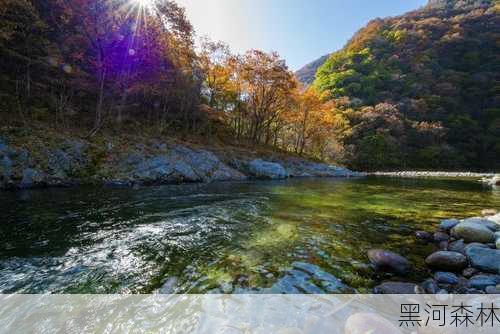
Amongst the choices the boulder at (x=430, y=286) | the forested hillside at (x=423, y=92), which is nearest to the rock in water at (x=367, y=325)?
the boulder at (x=430, y=286)

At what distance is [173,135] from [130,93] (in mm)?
5539

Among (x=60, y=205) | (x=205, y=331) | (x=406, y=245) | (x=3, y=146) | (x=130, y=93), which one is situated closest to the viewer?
(x=205, y=331)

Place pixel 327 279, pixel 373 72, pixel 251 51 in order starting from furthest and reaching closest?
pixel 373 72
pixel 251 51
pixel 327 279

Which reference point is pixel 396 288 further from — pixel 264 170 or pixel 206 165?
pixel 264 170

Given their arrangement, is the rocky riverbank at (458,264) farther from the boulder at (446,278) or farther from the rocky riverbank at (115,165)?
the rocky riverbank at (115,165)

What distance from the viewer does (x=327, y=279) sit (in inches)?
174

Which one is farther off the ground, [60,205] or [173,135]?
[173,135]

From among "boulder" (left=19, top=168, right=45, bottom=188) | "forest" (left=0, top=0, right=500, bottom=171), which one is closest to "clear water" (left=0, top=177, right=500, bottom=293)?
"boulder" (left=19, top=168, right=45, bottom=188)

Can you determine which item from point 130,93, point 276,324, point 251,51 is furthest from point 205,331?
point 251,51

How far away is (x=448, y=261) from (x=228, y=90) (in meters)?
30.8

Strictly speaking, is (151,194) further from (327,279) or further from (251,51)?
(251,51)

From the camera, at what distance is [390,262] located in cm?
486

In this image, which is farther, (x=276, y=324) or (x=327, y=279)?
(x=327, y=279)

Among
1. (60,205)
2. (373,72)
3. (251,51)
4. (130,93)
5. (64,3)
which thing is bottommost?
(60,205)
